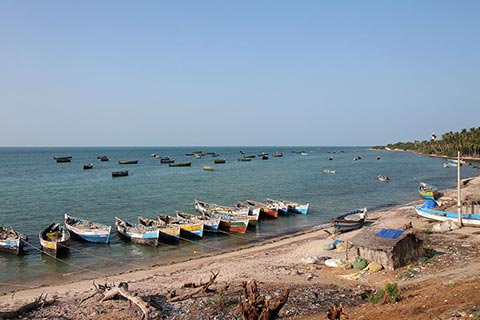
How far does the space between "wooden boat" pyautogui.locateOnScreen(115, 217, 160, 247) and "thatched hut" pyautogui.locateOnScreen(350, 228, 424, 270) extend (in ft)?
50.3

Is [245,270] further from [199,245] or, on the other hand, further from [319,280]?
[199,245]

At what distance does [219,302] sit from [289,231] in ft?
61.7

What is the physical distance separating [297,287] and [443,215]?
18.9 meters

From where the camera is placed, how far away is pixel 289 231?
33281 millimetres

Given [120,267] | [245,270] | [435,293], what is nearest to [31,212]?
[120,267]

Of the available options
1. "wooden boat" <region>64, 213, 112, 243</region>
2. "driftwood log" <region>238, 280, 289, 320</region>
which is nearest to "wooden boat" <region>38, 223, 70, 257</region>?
"wooden boat" <region>64, 213, 112, 243</region>

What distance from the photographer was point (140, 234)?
29.1 m

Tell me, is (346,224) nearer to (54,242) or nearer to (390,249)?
(390,249)

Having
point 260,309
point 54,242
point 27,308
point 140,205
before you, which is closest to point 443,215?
point 260,309

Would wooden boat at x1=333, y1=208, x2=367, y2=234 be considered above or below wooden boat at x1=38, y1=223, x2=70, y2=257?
A: above

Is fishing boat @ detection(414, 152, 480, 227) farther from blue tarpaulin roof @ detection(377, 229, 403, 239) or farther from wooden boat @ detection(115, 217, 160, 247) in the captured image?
wooden boat @ detection(115, 217, 160, 247)

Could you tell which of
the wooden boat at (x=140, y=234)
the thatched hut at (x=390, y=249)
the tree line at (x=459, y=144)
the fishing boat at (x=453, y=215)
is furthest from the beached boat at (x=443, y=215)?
the tree line at (x=459, y=144)

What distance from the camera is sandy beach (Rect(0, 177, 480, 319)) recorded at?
528 inches

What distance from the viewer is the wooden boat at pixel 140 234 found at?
2866 cm
